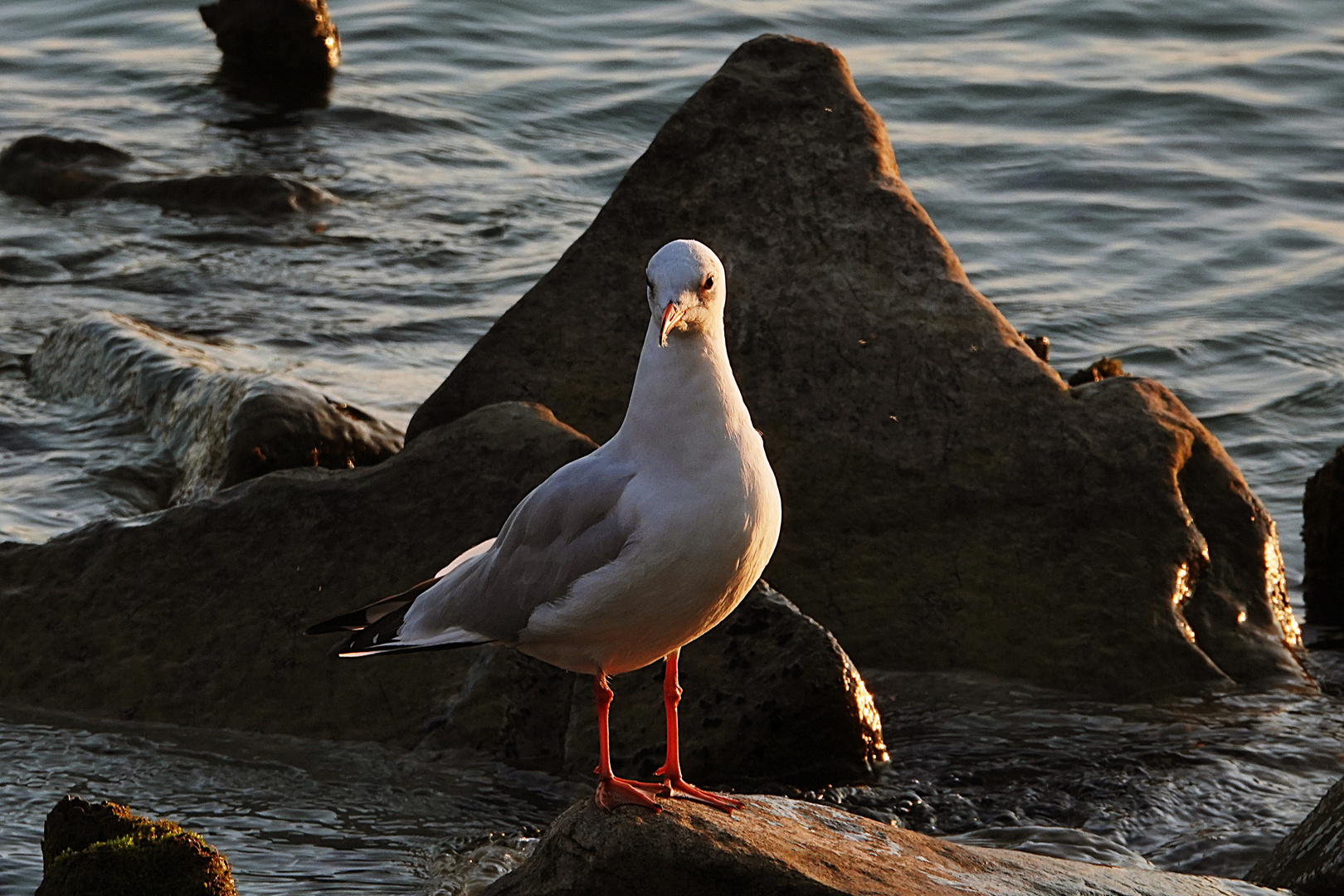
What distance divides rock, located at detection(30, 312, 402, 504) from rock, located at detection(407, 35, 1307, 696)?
79cm

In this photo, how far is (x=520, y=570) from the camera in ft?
16.8

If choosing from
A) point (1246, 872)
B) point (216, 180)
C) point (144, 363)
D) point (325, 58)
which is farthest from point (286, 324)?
point (1246, 872)

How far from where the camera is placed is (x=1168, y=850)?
634 centimetres

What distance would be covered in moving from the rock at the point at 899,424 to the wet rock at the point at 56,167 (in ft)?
27.9

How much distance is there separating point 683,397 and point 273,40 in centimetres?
1593

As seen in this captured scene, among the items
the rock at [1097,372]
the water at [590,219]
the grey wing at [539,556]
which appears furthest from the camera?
the rock at [1097,372]

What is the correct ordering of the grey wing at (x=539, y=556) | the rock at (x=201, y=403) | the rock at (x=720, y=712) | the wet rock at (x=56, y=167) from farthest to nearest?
the wet rock at (x=56, y=167), the rock at (x=201, y=403), the rock at (x=720, y=712), the grey wing at (x=539, y=556)

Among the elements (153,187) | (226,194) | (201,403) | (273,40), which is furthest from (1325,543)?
(273,40)

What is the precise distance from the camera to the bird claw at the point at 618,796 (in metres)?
4.89

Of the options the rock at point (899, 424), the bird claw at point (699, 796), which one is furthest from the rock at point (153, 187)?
the bird claw at point (699, 796)

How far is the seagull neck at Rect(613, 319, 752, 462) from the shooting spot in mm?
4727

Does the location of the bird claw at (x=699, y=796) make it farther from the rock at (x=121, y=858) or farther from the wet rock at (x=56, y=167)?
the wet rock at (x=56, y=167)

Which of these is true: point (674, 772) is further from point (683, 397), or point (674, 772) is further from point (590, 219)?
point (590, 219)

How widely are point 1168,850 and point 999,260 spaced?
8673mm
